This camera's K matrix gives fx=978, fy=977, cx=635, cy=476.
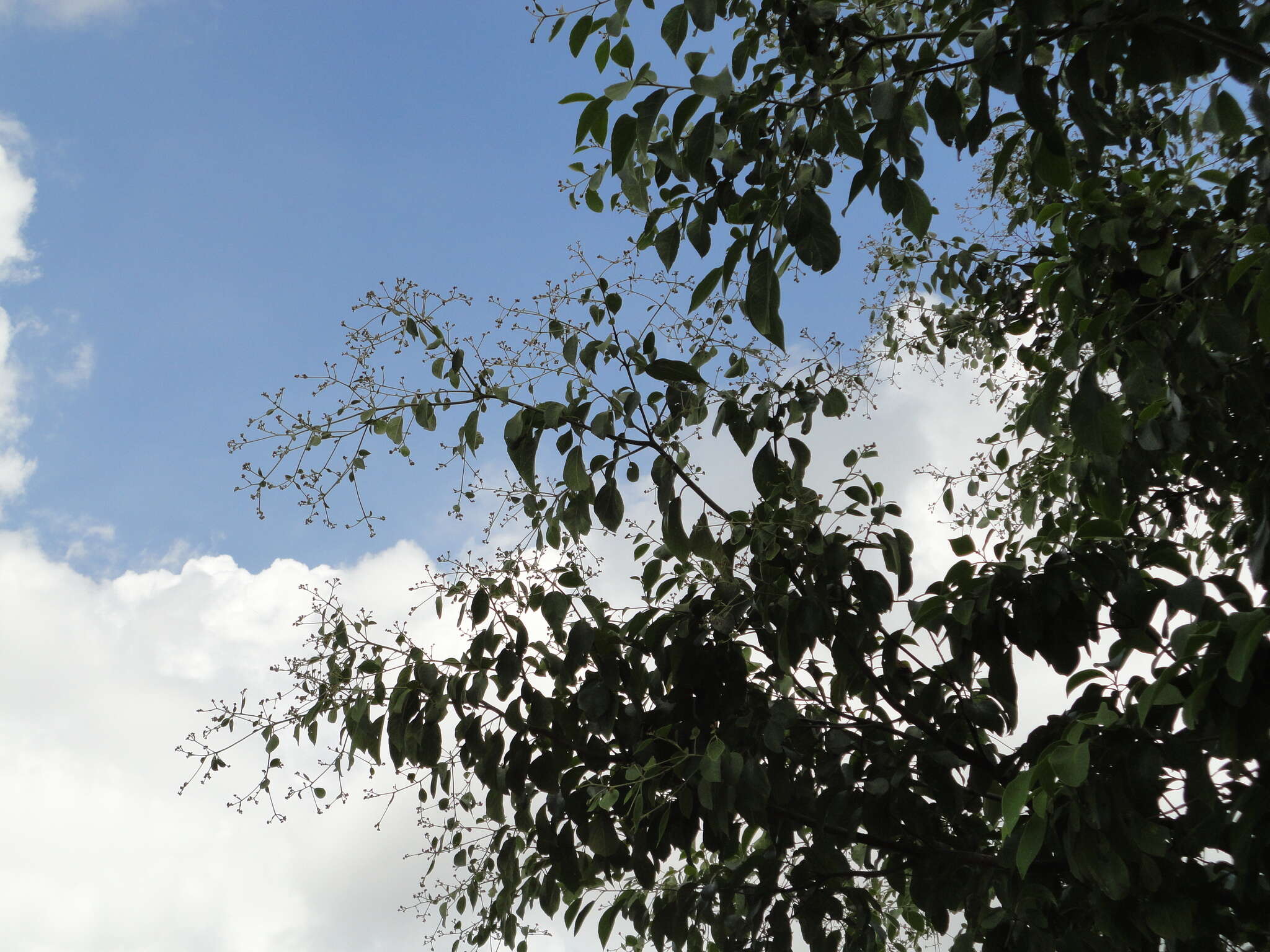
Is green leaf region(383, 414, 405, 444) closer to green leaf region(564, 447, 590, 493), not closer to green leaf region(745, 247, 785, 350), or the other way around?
green leaf region(564, 447, 590, 493)

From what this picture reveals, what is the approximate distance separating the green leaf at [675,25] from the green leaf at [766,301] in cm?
36

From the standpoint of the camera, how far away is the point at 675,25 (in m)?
1.44

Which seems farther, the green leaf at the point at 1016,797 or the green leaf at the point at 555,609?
the green leaf at the point at 555,609

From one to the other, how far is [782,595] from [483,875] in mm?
1192

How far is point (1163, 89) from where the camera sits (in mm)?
Result: 3004

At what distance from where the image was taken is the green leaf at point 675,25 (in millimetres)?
1438

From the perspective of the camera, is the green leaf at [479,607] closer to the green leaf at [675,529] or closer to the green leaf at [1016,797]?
the green leaf at [675,529]

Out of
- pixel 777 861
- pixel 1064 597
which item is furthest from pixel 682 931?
pixel 1064 597

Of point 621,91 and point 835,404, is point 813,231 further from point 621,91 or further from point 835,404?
point 835,404

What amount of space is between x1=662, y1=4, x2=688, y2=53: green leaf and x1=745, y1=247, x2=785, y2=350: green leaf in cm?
36

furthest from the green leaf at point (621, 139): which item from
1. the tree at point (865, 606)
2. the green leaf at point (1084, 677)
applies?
the green leaf at point (1084, 677)

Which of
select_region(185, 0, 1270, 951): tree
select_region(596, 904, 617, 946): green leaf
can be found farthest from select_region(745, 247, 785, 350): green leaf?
select_region(596, 904, 617, 946): green leaf

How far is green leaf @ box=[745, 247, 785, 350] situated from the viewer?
4.44 feet

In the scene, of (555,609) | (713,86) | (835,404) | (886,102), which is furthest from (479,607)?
(886,102)
